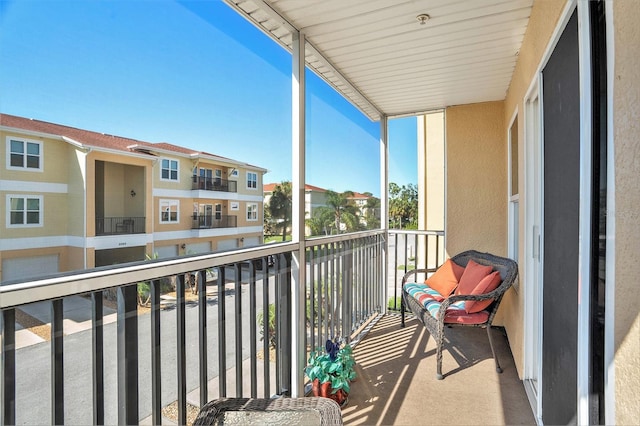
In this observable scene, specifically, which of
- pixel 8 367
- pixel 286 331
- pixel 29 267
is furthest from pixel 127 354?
pixel 286 331

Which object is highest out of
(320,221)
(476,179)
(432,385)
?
(476,179)

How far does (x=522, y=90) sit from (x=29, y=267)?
295cm

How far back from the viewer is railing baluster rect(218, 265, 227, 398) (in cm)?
165

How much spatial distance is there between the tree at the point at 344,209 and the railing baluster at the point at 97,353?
6.28 ft

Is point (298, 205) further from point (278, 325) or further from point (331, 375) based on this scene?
point (331, 375)

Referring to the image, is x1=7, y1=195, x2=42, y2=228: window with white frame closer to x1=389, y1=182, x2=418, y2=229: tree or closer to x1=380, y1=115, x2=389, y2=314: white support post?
x1=380, y1=115, x2=389, y2=314: white support post

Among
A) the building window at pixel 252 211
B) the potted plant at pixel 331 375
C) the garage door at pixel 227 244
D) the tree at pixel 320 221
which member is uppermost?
the building window at pixel 252 211

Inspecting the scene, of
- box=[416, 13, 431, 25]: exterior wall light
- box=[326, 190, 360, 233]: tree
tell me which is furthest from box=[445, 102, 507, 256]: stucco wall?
box=[416, 13, 431, 25]: exterior wall light

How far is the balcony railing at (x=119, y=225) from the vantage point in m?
1.07

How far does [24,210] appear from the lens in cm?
93

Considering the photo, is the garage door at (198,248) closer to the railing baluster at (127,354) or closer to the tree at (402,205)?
the railing baluster at (127,354)

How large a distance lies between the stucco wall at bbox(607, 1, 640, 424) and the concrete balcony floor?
1449mm

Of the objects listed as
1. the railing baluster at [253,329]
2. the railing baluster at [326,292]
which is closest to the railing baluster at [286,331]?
the railing baluster at [253,329]

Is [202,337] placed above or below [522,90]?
below
